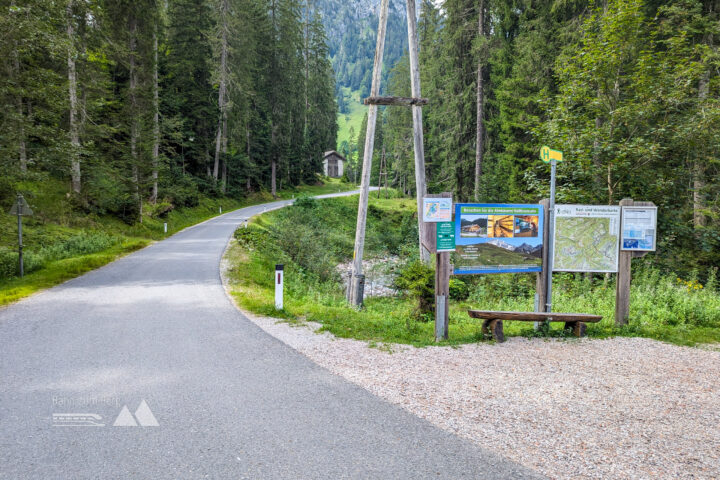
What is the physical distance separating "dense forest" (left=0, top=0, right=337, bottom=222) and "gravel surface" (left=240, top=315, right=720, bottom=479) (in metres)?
12.6

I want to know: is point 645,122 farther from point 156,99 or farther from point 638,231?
point 156,99

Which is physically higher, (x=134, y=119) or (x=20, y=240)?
(x=134, y=119)

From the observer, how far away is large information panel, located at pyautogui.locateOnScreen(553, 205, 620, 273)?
718cm

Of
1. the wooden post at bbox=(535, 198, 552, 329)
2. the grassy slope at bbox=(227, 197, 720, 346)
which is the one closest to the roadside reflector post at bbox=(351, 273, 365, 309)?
the grassy slope at bbox=(227, 197, 720, 346)

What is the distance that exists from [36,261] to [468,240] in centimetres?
1405

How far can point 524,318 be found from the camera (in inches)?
252

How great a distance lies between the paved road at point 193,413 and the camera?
315 centimetres

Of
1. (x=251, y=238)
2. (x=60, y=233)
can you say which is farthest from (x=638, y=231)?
(x=60, y=233)

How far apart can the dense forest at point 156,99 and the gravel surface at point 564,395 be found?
1257 cm

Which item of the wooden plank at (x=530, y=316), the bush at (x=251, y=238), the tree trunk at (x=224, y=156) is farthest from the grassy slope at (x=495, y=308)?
the tree trunk at (x=224, y=156)

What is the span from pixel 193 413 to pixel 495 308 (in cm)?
752

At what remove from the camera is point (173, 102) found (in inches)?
1203

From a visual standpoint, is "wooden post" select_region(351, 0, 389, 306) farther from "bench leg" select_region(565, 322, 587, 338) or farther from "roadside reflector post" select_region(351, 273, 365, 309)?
"bench leg" select_region(565, 322, 587, 338)

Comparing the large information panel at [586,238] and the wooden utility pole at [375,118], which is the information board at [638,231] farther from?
the wooden utility pole at [375,118]
